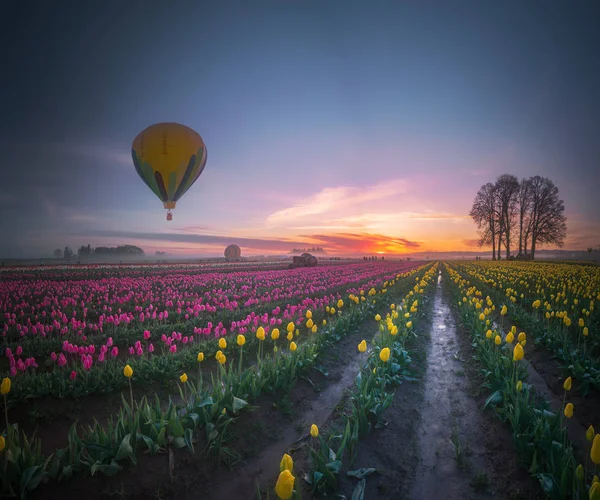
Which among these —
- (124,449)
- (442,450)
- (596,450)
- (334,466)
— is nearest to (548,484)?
(596,450)

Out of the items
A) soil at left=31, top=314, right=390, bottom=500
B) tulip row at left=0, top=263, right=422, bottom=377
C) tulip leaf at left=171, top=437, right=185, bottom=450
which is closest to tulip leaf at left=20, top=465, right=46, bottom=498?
soil at left=31, top=314, right=390, bottom=500

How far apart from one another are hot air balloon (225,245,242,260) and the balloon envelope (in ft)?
200

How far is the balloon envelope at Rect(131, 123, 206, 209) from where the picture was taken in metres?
18.1

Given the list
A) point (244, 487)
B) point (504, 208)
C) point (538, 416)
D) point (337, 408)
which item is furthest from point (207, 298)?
point (504, 208)

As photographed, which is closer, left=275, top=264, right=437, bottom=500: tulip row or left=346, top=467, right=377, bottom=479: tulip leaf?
left=275, top=264, right=437, bottom=500: tulip row

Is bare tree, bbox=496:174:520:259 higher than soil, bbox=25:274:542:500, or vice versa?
bare tree, bbox=496:174:520:259

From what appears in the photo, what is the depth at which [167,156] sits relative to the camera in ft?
59.5

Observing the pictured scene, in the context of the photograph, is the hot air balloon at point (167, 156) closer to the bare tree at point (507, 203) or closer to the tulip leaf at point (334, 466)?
the tulip leaf at point (334, 466)

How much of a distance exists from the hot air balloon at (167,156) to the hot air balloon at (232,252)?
200ft

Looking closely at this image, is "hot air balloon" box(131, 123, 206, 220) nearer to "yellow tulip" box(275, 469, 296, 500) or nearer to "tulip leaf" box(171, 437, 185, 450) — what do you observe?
"tulip leaf" box(171, 437, 185, 450)

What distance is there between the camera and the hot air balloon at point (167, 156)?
18.1m

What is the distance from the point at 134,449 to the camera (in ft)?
9.94

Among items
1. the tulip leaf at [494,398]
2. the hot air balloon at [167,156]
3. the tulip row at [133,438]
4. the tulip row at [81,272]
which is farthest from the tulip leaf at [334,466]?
the tulip row at [81,272]

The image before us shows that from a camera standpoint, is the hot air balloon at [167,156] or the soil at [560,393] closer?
the soil at [560,393]
